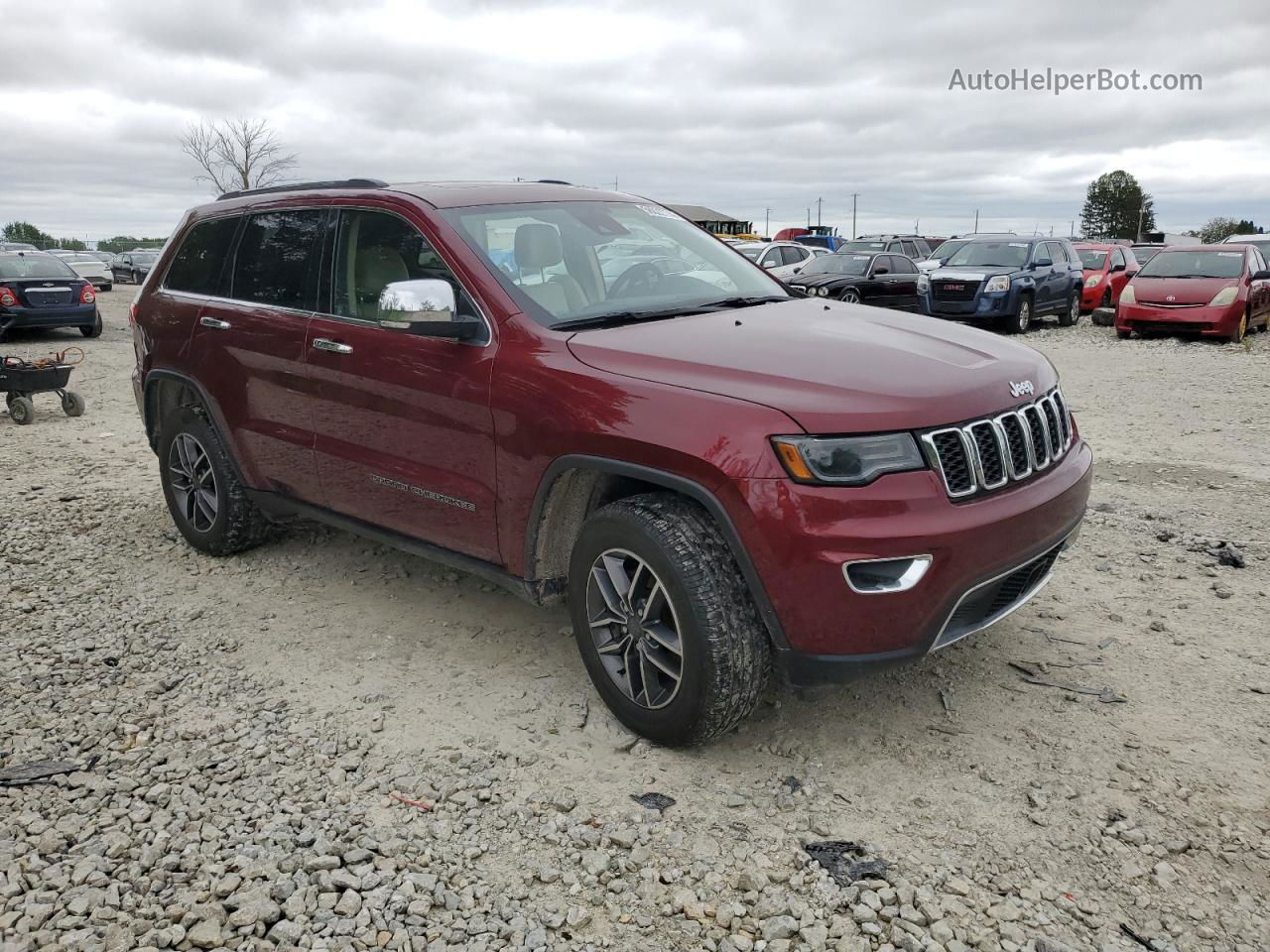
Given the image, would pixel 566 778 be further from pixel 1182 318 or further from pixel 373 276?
pixel 1182 318

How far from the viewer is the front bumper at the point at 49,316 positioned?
16.2 metres

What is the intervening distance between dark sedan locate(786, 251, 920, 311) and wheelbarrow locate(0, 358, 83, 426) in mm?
12573

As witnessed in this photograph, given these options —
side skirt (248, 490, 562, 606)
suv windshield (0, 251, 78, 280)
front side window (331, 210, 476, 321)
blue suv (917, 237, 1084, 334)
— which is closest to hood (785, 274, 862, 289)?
blue suv (917, 237, 1084, 334)

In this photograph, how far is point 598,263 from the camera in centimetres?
403

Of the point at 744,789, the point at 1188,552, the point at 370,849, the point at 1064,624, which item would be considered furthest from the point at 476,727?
the point at 1188,552

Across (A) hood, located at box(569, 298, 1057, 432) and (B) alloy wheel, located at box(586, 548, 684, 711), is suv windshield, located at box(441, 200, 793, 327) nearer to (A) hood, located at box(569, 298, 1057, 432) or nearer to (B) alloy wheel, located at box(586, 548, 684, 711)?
(A) hood, located at box(569, 298, 1057, 432)

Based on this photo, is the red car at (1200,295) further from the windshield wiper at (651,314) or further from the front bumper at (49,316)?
the front bumper at (49,316)

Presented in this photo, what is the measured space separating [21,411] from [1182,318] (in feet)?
49.0

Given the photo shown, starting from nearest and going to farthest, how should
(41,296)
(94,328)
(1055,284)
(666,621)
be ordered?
(666,621) < (41,296) < (94,328) < (1055,284)

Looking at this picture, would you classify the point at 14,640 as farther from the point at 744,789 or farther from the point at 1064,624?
the point at 1064,624

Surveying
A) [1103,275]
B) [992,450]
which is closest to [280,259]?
[992,450]

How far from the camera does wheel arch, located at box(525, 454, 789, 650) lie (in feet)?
9.77

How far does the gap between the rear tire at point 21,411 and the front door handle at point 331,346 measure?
23.0 feet

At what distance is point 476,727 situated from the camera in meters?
3.60
